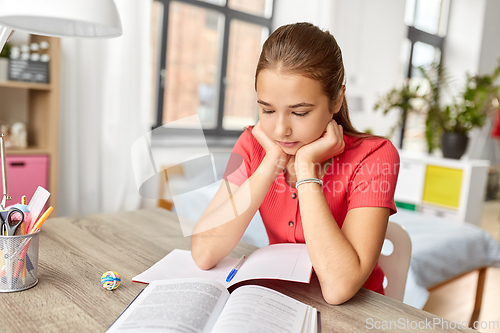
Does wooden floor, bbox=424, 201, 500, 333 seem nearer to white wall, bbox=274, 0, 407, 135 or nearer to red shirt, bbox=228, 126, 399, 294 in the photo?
red shirt, bbox=228, 126, 399, 294

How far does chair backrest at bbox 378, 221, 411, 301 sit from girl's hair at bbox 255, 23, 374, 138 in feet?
1.35

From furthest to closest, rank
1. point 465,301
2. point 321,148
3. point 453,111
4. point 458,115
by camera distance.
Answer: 1. point 453,111
2. point 458,115
3. point 465,301
4. point 321,148

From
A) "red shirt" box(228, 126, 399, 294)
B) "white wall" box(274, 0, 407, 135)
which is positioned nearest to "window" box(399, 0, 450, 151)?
"white wall" box(274, 0, 407, 135)

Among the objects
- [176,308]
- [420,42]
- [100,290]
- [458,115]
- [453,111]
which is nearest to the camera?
[176,308]

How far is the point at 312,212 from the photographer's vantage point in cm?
83

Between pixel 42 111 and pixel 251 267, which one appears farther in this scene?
pixel 42 111

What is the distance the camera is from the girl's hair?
0.86 m

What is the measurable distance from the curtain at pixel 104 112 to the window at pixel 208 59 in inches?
18.7

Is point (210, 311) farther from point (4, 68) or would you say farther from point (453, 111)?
point (453, 111)

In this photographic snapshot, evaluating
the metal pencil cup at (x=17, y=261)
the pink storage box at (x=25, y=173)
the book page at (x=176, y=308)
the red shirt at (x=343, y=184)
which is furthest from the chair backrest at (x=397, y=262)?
the pink storage box at (x=25, y=173)

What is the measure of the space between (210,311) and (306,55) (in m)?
0.54

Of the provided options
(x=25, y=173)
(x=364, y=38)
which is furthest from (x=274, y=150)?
(x=364, y=38)

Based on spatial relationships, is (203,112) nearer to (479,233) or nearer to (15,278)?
(479,233)

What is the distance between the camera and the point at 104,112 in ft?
8.98
